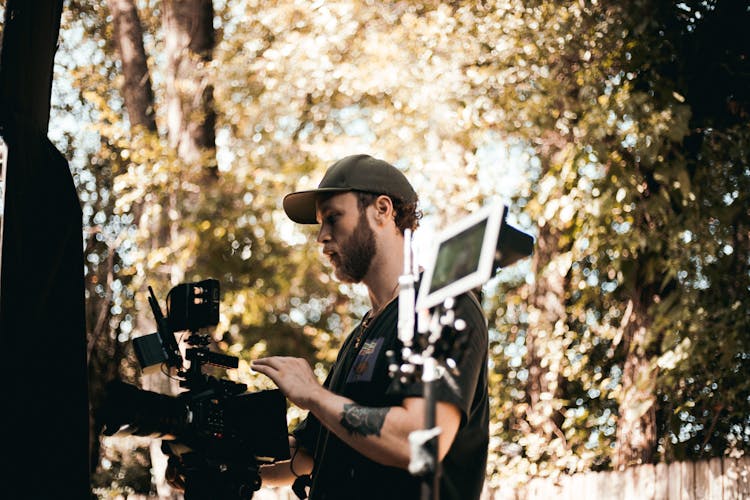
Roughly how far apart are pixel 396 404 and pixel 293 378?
22cm

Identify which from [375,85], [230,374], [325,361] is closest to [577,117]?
[375,85]

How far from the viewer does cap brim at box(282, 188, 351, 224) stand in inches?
98.0

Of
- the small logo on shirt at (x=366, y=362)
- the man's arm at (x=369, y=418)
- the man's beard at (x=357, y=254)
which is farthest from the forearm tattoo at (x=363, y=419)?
the man's beard at (x=357, y=254)

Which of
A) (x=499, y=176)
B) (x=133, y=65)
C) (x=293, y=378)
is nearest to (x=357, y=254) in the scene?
(x=293, y=378)

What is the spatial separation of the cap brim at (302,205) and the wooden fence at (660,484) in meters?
2.53

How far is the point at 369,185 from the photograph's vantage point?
2.37 m

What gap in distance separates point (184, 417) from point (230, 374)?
537cm

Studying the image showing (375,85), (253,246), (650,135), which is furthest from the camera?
(253,246)

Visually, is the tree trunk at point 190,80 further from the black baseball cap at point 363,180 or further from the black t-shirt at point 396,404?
the black t-shirt at point 396,404

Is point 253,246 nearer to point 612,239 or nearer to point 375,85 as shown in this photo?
point 375,85

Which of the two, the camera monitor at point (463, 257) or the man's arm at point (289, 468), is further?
the man's arm at point (289, 468)

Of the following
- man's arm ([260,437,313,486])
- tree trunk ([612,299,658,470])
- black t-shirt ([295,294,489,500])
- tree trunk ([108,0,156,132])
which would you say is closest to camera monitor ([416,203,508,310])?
black t-shirt ([295,294,489,500])

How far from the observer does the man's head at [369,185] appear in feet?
7.78

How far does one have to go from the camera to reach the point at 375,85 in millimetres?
6996
